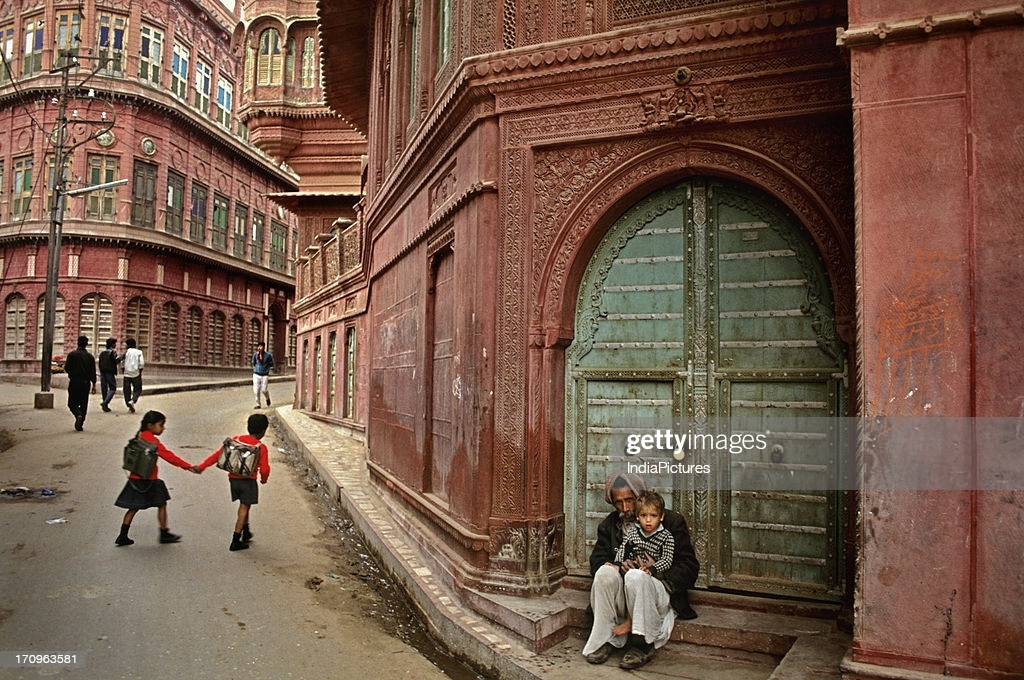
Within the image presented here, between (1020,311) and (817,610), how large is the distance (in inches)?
87.4

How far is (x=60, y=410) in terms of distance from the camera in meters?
17.8

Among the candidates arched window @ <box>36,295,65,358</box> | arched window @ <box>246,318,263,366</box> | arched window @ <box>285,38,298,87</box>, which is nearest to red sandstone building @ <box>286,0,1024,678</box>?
arched window @ <box>285,38,298,87</box>

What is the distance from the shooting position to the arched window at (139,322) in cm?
3005

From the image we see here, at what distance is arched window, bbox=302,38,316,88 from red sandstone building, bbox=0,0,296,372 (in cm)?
87

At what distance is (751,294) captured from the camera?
206 inches

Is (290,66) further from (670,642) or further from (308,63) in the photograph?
(670,642)

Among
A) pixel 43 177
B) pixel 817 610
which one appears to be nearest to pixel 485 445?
pixel 817 610

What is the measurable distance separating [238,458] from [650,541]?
407 centimetres

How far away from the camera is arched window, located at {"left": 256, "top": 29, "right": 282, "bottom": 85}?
25.3 metres

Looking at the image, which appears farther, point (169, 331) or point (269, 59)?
point (169, 331)

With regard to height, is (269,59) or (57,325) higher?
(269,59)

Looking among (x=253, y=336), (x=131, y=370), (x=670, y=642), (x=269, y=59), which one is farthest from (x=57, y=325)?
(x=670, y=642)

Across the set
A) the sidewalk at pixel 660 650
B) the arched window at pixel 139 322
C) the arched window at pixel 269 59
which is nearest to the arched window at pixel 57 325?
the arched window at pixel 139 322

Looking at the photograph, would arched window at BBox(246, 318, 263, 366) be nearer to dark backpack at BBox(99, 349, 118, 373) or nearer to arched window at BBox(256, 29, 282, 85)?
arched window at BBox(256, 29, 282, 85)
